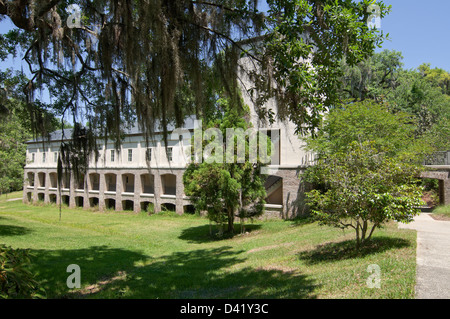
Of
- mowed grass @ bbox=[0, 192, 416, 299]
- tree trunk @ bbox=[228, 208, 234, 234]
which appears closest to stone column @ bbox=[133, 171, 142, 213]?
tree trunk @ bbox=[228, 208, 234, 234]

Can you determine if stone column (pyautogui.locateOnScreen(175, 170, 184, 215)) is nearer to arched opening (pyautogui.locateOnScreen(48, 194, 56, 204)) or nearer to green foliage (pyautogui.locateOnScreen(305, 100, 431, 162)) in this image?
green foliage (pyautogui.locateOnScreen(305, 100, 431, 162))

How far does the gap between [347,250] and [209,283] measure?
11.9 feet

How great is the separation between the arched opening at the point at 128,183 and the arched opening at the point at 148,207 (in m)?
2.66

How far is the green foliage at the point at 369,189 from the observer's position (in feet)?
22.9

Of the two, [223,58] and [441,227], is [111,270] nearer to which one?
[223,58]

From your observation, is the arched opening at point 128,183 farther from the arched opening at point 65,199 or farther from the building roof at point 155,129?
the arched opening at point 65,199

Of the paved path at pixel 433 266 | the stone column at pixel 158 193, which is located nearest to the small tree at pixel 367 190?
the paved path at pixel 433 266

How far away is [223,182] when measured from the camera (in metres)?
15.1

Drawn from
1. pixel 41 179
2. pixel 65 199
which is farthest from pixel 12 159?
pixel 41 179

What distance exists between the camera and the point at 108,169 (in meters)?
29.8

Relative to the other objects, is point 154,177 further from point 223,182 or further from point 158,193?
point 223,182

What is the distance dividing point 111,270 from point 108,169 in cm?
2307

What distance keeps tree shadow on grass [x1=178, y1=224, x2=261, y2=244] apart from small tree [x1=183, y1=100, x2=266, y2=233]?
0.97 m
